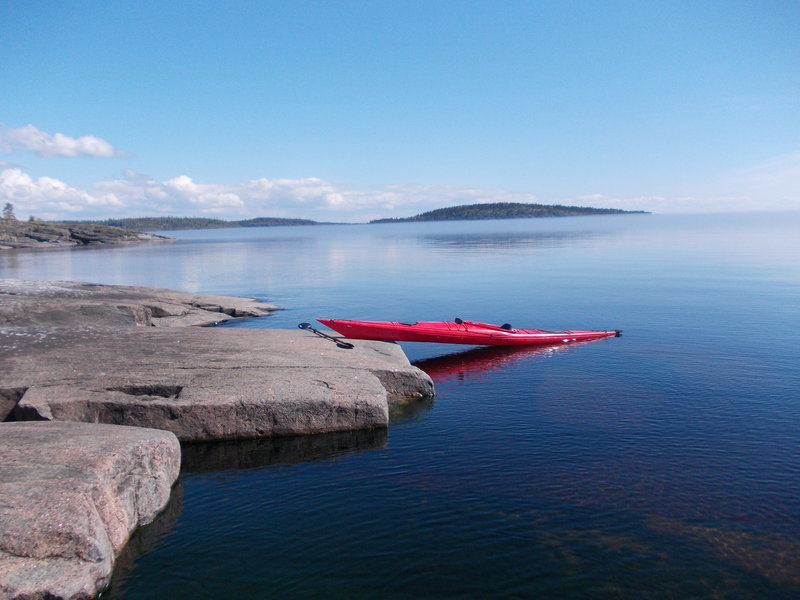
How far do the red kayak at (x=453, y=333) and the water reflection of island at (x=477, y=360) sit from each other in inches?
13.5

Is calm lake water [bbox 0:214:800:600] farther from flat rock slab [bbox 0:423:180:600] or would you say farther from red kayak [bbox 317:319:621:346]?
red kayak [bbox 317:319:621:346]

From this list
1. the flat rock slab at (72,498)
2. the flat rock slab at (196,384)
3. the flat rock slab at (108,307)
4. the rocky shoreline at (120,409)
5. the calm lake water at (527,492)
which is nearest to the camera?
the flat rock slab at (72,498)

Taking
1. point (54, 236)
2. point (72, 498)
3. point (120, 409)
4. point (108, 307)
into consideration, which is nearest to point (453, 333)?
point (120, 409)

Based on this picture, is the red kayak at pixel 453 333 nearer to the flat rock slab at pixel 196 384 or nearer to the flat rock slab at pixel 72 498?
the flat rock slab at pixel 196 384

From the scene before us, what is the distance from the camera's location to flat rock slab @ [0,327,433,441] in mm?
12414

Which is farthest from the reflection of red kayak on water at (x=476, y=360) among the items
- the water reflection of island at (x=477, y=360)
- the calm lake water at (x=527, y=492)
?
the calm lake water at (x=527, y=492)

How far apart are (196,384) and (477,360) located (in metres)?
11.1

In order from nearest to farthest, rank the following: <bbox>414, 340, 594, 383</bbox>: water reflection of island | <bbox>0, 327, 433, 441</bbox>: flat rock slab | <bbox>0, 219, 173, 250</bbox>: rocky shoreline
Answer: <bbox>0, 327, 433, 441</bbox>: flat rock slab
<bbox>414, 340, 594, 383</bbox>: water reflection of island
<bbox>0, 219, 173, 250</bbox>: rocky shoreline

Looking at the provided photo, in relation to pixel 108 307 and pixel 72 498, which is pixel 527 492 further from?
pixel 108 307

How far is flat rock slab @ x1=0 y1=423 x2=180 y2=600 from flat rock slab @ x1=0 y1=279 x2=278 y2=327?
12067 millimetres

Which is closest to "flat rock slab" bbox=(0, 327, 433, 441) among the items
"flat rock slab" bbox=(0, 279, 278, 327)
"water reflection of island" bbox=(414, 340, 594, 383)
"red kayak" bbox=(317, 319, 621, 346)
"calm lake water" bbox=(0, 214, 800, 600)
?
"calm lake water" bbox=(0, 214, 800, 600)

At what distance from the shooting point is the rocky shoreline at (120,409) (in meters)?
7.45

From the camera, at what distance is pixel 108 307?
23.4 meters

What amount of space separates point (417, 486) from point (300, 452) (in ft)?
9.08
